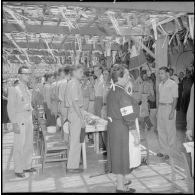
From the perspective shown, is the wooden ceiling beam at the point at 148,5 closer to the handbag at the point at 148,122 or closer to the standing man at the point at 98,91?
the standing man at the point at 98,91

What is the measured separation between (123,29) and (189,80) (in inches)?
85.1

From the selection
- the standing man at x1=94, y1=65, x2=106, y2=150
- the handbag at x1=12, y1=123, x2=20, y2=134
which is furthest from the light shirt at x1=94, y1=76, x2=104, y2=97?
the handbag at x1=12, y1=123, x2=20, y2=134

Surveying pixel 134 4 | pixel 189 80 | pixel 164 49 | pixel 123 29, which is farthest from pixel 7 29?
pixel 189 80

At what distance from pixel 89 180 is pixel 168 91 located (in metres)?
1.99

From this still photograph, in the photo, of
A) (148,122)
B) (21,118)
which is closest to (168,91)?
(21,118)

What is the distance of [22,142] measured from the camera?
4441 millimetres

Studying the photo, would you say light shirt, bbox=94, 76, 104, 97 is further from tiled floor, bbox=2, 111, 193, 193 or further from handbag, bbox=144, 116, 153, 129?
tiled floor, bbox=2, 111, 193, 193

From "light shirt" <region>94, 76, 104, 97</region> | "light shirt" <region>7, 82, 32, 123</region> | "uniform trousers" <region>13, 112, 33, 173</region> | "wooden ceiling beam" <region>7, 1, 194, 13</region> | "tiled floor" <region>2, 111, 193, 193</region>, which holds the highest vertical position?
"wooden ceiling beam" <region>7, 1, 194, 13</region>

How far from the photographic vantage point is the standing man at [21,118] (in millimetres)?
4275

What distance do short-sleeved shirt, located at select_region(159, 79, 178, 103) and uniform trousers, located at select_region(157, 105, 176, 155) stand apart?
0.14m

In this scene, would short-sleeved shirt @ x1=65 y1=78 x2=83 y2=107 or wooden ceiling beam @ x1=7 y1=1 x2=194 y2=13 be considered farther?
short-sleeved shirt @ x1=65 y1=78 x2=83 y2=107

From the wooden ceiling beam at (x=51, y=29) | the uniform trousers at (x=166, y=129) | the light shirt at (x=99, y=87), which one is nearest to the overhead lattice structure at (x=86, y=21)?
the wooden ceiling beam at (x=51, y=29)

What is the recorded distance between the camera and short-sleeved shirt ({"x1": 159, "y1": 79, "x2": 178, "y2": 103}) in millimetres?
5043

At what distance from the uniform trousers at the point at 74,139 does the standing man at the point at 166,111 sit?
1.51m
